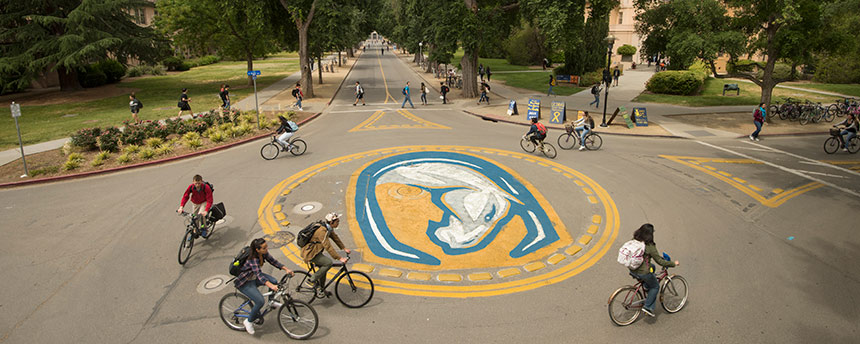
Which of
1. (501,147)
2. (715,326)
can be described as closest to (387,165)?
(501,147)

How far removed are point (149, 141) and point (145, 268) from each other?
10.6 metres

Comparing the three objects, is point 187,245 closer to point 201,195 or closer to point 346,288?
point 201,195

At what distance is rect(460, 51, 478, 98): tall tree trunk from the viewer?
1267 inches

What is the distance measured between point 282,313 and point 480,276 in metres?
3.51

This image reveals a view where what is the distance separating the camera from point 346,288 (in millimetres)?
7605

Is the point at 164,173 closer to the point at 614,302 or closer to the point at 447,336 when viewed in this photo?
the point at 447,336

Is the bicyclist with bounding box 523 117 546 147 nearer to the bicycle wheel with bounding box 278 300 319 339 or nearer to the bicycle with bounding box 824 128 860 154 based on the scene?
the bicycle with bounding box 824 128 860 154

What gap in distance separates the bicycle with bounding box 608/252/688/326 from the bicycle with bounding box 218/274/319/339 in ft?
14.8

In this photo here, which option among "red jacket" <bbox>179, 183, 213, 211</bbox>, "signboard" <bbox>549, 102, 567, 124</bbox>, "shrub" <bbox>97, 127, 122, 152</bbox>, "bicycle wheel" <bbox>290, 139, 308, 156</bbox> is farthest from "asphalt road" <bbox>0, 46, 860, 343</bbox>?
"signboard" <bbox>549, 102, 567, 124</bbox>

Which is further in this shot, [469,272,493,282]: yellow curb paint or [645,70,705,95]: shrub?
[645,70,705,95]: shrub

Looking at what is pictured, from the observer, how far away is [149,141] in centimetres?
1708

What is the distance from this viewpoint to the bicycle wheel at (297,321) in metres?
6.38

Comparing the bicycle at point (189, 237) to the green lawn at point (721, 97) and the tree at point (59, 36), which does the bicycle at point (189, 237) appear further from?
the green lawn at point (721, 97)

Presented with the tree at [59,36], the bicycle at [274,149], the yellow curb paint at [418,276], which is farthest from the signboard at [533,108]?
the tree at [59,36]
